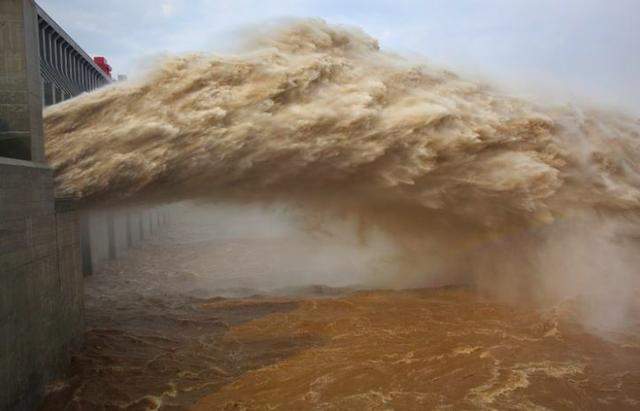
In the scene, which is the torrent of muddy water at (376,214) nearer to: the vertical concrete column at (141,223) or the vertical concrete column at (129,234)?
the vertical concrete column at (129,234)

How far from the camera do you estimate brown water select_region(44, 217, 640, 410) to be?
9906 mm

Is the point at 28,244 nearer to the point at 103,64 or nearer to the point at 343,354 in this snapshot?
the point at 343,354

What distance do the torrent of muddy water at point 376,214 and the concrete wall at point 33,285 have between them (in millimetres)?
885

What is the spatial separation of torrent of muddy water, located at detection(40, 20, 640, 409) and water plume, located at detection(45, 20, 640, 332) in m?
0.05

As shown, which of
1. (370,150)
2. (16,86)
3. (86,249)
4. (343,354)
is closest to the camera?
(16,86)

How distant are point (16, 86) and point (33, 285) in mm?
3755

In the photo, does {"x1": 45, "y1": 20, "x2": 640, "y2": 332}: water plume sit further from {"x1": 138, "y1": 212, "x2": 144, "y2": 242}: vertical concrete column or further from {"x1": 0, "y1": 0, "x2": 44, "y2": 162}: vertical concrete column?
{"x1": 138, "y1": 212, "x2": 144, "y2": 242}: vertical concrete column

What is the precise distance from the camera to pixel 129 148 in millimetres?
11672

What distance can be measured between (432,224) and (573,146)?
4.80 m

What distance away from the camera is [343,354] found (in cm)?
1213

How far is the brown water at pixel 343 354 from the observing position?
9.91 meters

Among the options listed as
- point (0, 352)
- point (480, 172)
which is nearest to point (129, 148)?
point (0, 352)

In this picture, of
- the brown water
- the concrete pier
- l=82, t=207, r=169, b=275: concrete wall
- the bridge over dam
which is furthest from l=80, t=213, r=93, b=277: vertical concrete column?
the concrete pier

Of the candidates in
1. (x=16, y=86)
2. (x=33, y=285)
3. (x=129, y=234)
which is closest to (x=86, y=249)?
(x=129, y=234)
